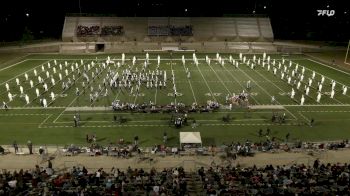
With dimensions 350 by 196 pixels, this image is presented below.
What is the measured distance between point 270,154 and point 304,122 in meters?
8.77

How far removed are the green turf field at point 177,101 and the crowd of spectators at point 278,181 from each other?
26.9ft

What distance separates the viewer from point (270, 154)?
25.0 metres

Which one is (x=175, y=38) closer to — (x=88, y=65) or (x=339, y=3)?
(x=88, y=65)

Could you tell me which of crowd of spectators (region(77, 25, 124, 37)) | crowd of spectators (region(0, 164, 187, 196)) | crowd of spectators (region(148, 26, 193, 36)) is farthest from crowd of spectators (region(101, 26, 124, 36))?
crowd of spectators (region(0, 164, 187, 196))

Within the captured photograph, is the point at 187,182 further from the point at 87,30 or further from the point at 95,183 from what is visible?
the point at 87,30

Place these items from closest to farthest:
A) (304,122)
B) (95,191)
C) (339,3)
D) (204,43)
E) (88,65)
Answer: (95,191), (304,122), (88,65), (204,43), (339,3)

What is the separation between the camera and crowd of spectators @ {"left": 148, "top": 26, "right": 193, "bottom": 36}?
8125cm

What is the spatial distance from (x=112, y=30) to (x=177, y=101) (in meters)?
47.4

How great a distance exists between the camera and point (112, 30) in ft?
266

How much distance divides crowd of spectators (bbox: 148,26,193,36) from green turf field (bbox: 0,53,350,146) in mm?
25369

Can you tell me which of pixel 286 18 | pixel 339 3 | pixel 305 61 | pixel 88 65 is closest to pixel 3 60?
pixel 88 65

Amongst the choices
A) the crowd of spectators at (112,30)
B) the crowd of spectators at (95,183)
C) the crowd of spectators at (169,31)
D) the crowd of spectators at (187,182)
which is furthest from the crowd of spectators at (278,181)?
the crowd of spectators at (112,30)

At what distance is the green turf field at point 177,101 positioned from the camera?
29.6 meters

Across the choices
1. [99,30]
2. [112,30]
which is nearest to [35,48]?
[99,30]
